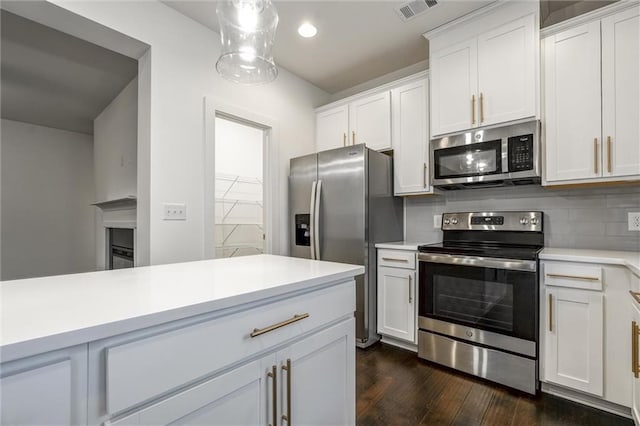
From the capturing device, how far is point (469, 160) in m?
2.43

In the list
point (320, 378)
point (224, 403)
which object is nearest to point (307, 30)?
point (320, 378)

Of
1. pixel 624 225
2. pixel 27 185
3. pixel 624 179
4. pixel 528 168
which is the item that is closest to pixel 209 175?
pixel 528 168

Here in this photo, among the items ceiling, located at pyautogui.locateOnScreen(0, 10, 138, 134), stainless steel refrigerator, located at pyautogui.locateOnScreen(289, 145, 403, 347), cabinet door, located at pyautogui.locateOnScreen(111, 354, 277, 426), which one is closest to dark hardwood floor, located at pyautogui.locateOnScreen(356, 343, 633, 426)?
stainless steel refrigerator, located at pyautogui.locateOnScreen(289, 145, 403, 347)

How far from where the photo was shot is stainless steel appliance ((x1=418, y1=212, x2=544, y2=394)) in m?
1.94

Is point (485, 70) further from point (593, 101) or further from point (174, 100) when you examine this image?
point (174, 100)

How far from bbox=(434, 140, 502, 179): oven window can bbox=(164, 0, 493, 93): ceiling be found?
1069 mm

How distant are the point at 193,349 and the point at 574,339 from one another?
2156 millimetres

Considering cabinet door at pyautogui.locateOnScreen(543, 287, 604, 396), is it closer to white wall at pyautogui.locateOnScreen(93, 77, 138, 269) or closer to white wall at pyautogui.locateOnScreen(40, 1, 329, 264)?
white wall at pyautogui.locateOnScreen(40, 1, 329, 264)

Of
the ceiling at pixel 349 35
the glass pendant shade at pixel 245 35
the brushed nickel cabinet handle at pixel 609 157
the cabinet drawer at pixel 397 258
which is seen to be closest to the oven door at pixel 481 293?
the cabinet drawer at pixel 397 258

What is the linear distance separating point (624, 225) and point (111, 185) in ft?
17.6

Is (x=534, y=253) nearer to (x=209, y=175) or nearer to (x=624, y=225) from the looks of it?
(x=624, y=225)

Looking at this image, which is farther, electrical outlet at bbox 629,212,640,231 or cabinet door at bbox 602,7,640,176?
electrical outlet at bbox 629,212,640,231

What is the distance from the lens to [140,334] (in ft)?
2.26

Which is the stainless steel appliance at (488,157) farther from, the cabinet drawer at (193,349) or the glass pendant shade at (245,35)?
the cabinet drawer at (193,349)
